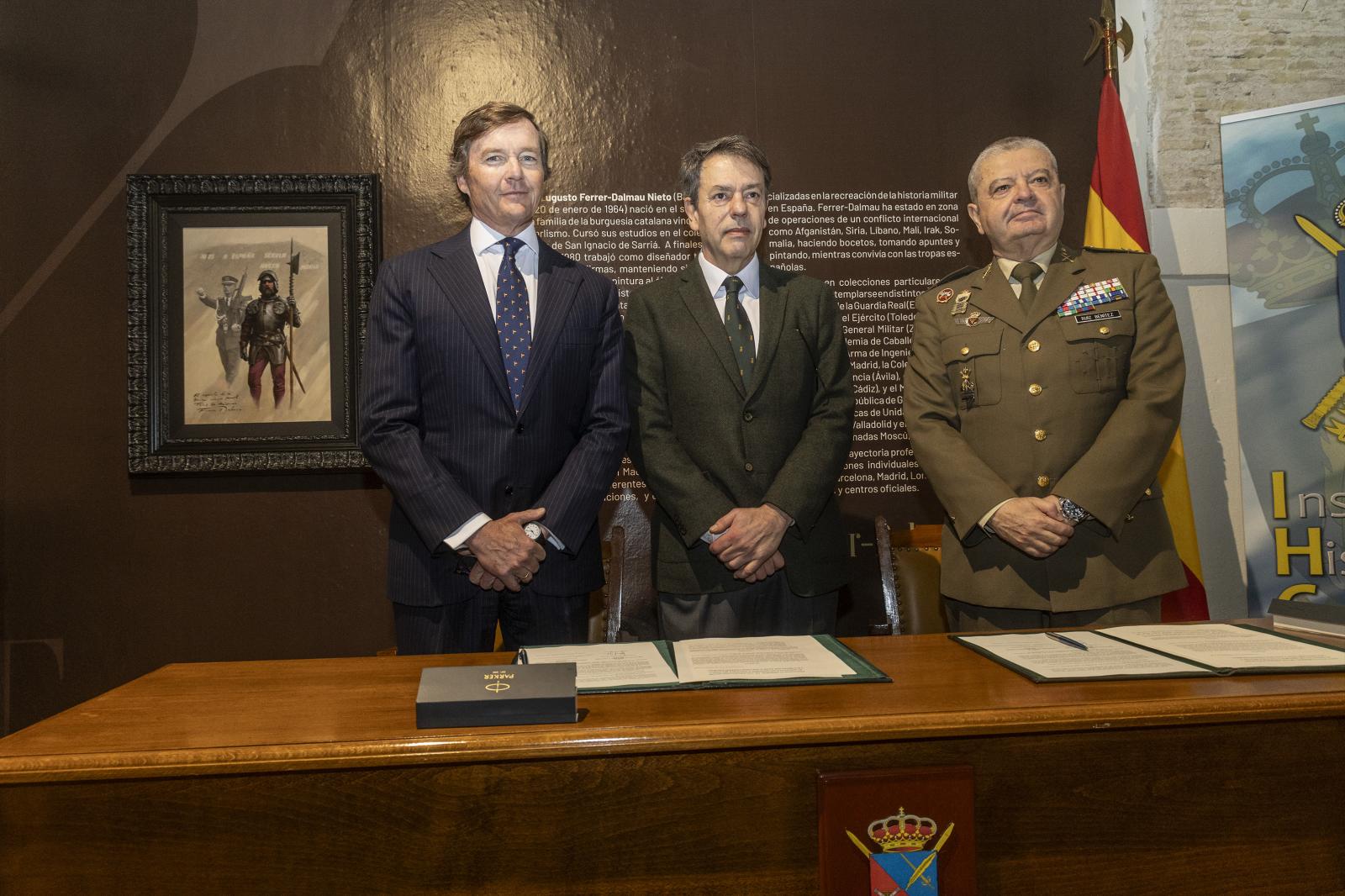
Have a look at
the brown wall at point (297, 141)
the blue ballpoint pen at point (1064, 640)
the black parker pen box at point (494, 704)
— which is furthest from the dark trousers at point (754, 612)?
the brown wall at point (297, 141)

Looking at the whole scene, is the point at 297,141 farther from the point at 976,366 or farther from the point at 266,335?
the point at 976,366

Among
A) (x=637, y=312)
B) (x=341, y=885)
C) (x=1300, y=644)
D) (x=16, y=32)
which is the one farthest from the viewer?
(x=16, y=32)

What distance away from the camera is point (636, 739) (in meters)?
1.17

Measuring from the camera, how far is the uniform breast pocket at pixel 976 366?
2.47 metres

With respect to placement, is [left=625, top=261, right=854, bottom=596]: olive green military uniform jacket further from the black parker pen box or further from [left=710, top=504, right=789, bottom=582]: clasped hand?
the black parker pen box

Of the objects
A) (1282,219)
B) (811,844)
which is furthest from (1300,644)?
(1282,219)

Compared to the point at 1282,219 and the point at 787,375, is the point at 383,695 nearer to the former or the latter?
the point at 787,375

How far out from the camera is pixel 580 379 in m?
2.42

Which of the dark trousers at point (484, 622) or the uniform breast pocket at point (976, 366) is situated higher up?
the uniform breast pocket at point (976, 366)

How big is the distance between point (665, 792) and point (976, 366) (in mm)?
1685

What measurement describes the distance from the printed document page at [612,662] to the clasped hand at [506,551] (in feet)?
1.53

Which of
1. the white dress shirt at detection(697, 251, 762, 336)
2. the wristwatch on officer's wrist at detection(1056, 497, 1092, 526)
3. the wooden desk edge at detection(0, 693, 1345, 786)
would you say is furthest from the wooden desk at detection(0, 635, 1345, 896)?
the white dress shirt at detection(697, 251, 762, 336)

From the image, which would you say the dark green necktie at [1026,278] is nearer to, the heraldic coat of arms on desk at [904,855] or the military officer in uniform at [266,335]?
the heraldic coat of arms on desk at [904,855]

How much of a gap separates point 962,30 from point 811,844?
11.8 feet
